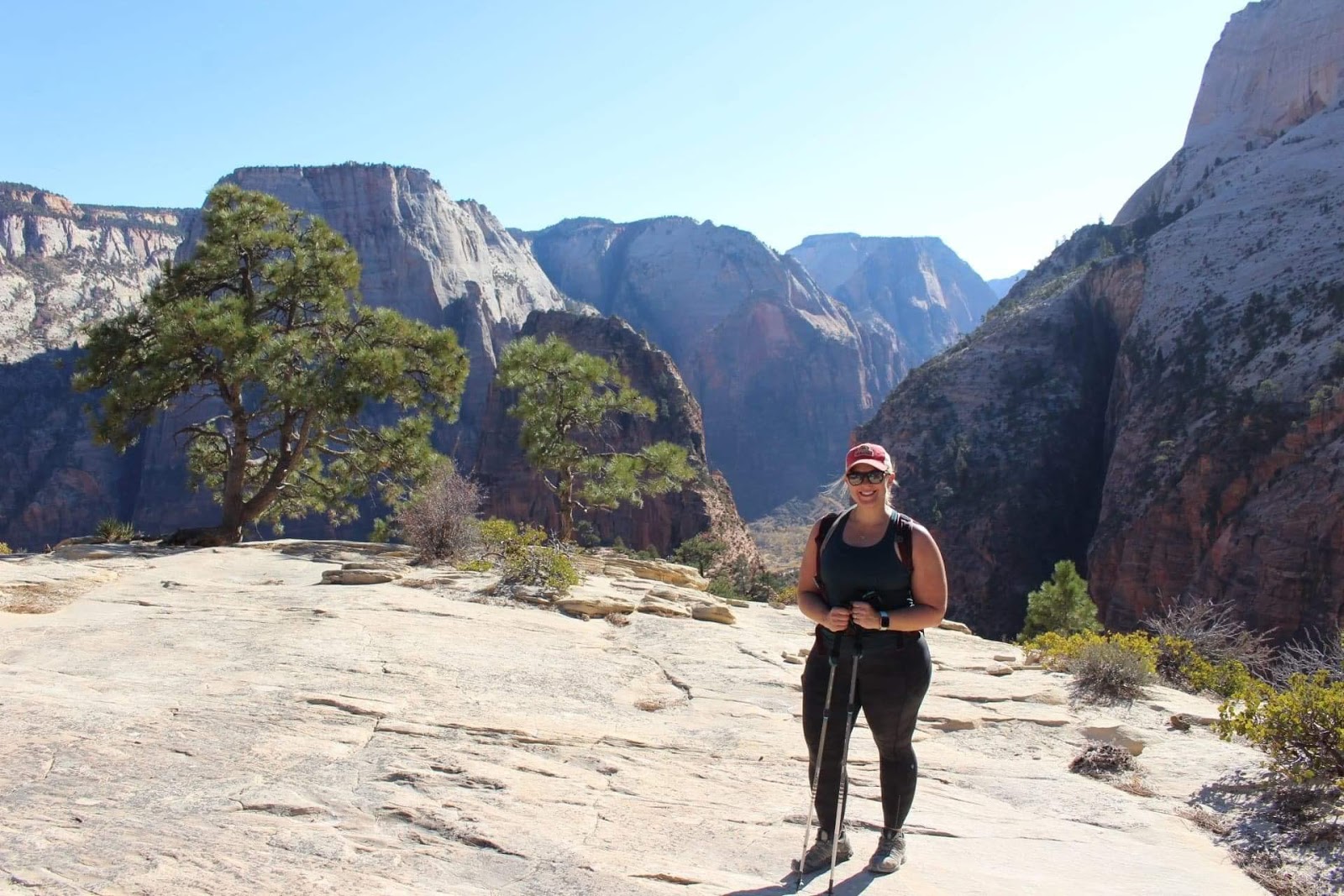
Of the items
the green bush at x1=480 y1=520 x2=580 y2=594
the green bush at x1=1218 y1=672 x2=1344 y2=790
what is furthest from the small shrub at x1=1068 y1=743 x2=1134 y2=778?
the green bush at x1=480 y1=520 x2=580 y2=594

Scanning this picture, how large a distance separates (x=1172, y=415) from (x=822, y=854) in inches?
1524

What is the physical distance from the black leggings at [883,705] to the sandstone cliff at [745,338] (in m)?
93.7

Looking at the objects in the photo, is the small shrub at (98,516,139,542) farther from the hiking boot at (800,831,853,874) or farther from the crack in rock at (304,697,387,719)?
the hiking boot at (800,831,853,874)

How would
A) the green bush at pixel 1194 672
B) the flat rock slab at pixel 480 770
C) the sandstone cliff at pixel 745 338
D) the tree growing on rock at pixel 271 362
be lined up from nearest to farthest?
the flat rock slab at pixel 480 770 < the green bush at pixel 1194 672 < the tree growing on rock at pixel 271 362 < the sandstone cliff at pixel 745 338

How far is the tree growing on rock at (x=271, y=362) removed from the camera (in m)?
14.0

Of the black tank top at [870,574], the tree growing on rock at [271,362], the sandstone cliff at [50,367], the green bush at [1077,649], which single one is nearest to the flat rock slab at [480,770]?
the green bush at [1077,649]

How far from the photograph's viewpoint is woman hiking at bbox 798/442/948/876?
145 inches

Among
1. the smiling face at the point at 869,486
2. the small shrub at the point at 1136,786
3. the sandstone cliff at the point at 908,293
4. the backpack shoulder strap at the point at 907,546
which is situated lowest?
the small shrub at the point at 1136,786

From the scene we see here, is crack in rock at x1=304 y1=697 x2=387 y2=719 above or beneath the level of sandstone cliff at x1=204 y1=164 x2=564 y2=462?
beneath

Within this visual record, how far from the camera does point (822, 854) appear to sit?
3.71 m

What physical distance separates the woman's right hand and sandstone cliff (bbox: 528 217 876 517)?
308 ft

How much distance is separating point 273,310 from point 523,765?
1310 centimetres

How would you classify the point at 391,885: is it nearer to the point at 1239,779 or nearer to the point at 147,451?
the point at 1239,779

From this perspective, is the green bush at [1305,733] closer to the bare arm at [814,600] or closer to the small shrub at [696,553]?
the bare arm at [814,600]
